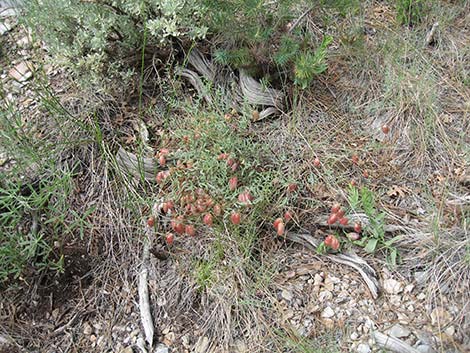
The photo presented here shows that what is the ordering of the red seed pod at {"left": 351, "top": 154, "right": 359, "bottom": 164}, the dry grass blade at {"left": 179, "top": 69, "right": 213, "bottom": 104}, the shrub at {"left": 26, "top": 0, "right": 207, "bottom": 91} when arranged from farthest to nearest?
1. the dry grass blade at {"left": 179, "top": 69, "right": 213, "bottom": 104}
2. the shrub at {"left": 26, "top": 0, "right": 207, "bottom": 91}
3. the red seed pod at {"left": 351, "top": 154, "right": 359, "bottom": 164}

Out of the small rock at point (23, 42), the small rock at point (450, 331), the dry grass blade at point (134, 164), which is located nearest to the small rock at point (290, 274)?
the small rock at point (450, 331)

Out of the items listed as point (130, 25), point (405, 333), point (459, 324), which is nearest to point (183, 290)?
point (405, 333)

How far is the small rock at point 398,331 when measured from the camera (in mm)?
1758

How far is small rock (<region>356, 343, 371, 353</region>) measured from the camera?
1754mm

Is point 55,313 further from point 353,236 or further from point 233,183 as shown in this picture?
point 353,236

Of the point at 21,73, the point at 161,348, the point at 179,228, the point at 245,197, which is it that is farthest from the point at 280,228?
the point at 21,73

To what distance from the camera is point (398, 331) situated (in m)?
1.77

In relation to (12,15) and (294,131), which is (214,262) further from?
(12,15)

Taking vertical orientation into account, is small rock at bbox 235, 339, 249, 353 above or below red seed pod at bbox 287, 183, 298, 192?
below

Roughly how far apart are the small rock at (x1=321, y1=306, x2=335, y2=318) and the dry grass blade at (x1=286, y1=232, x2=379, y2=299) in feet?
0.55

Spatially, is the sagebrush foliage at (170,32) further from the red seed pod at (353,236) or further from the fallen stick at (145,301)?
the fallen stick at (145,301)

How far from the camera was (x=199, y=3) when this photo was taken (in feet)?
7.50

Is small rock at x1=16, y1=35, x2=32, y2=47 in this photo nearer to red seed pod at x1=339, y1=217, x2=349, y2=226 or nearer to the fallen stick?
the fallen stick

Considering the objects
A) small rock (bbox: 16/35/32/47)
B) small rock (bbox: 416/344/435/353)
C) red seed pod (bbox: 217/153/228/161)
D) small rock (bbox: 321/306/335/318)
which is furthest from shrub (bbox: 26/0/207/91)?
small rock (bbox: 416/344/435/353)
